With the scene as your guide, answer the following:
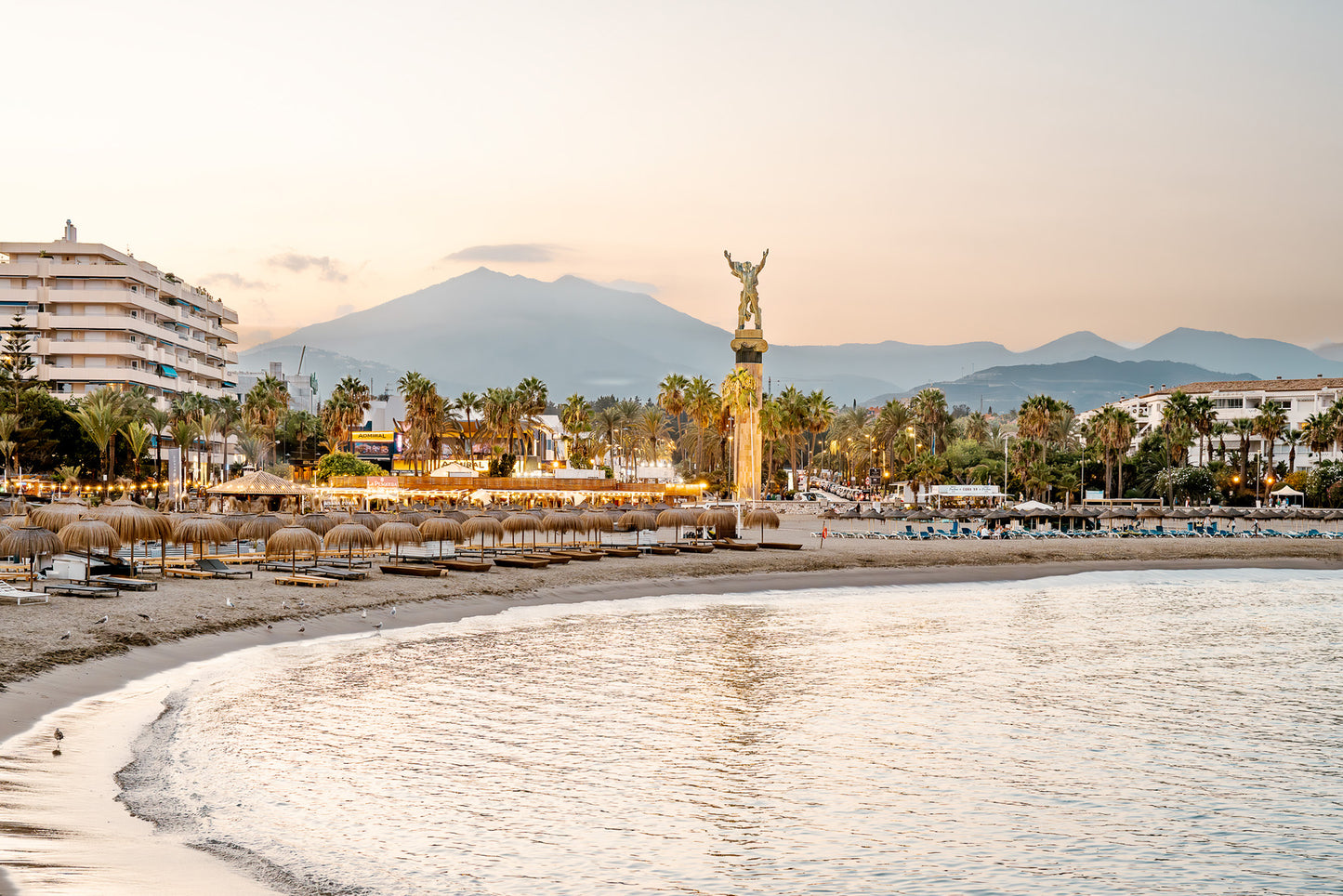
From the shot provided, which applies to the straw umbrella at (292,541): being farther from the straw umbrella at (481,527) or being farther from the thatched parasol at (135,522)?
the straw umbrella at (481,527)

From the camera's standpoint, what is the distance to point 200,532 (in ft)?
103

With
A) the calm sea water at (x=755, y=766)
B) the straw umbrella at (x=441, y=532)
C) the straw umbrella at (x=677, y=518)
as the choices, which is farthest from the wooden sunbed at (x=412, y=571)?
the straw umbrella at (x=677, y=518)

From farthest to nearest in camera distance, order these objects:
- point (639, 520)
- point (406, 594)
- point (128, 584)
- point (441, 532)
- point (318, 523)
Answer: point (639, 520) → point (441, 532) → point (318, 523) → point (406, 594) → point (128, 584)

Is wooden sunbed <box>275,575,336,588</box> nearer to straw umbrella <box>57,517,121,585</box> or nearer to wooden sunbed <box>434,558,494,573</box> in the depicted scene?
straw umbrella <box>57,517,121,585</box>

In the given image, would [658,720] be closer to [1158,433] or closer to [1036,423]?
[1036,423]

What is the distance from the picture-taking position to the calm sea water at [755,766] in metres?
11.2

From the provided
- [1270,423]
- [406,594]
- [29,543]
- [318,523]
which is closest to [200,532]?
[318,523]

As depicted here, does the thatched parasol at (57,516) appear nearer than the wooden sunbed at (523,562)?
Yes

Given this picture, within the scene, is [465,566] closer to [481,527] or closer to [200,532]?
[481,527]

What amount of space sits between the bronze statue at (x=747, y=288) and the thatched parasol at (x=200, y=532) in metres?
78.0

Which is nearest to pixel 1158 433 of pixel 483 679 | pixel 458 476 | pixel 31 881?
pixel 458 476

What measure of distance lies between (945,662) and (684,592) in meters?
15.4

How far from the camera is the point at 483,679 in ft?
69.1

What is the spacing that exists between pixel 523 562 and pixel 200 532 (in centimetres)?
1226
